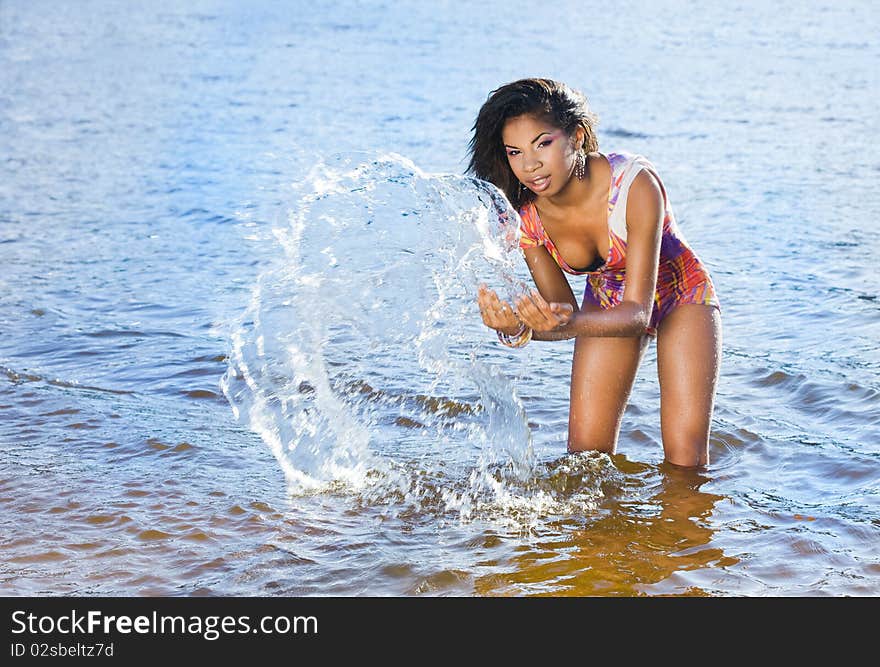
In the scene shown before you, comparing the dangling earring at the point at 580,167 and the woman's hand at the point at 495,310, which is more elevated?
the dangling earring at the point at 580,167

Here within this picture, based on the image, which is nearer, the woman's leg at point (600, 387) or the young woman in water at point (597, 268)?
the young woman in water at point (597, 268)

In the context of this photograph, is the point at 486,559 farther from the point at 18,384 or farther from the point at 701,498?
the point at 18,384

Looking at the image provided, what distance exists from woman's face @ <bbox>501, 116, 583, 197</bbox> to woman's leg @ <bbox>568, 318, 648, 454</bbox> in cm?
81

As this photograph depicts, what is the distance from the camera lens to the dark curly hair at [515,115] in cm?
427

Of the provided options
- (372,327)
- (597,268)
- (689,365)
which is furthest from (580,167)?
(372,327)

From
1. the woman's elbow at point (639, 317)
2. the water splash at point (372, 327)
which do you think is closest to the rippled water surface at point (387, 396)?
the water splash at point (372, 327)

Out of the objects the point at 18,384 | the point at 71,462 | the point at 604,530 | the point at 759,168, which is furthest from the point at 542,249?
the point at 759,168

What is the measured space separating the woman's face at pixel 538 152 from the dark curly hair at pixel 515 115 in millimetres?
28

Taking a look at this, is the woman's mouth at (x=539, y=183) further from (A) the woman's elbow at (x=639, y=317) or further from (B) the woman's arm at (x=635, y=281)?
(A) the woman's elbow at (x=639, y=317)

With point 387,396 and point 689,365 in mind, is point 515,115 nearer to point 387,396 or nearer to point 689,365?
point 689,365

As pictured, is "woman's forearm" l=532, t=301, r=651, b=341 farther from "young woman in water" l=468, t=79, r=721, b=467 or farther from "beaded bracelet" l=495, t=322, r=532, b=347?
"beaded bracelet" l=495, t=322, r=532, b=347

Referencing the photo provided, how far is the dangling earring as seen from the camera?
14.7 feet

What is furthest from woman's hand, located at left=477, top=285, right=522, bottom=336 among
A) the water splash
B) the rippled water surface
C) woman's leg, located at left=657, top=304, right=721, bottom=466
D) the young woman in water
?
woman's leg, located at left=657, top=304, right=721, bottom=466

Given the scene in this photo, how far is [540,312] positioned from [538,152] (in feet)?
2.21
